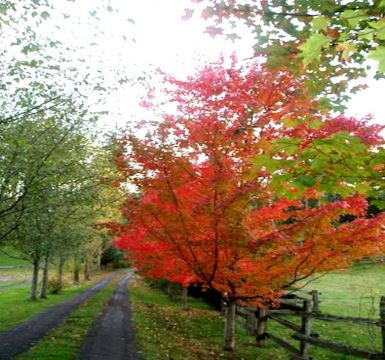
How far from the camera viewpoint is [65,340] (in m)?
13.0

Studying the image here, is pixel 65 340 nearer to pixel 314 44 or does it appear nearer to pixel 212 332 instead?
pixel 212 332

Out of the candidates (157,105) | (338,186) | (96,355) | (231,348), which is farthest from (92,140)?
(338,186)

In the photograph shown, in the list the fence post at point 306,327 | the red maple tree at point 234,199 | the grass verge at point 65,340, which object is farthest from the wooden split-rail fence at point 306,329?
the grass verge at point 65,340

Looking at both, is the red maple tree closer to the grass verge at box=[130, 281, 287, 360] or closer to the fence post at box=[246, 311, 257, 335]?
the grass verge at box=[130, 281, 287, 360]

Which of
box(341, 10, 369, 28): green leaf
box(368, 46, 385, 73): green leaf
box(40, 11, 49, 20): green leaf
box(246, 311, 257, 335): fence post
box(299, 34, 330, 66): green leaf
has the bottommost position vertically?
box(246, 311, 257, 335): fence post

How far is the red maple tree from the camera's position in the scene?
956 centimetres

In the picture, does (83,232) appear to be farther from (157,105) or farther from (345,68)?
(345,68)

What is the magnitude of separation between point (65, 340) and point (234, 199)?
7.31m

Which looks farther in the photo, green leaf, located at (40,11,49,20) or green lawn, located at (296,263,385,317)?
green lawn, located at (296,263,385,317)

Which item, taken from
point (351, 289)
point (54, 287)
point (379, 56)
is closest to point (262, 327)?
point (379, 56)

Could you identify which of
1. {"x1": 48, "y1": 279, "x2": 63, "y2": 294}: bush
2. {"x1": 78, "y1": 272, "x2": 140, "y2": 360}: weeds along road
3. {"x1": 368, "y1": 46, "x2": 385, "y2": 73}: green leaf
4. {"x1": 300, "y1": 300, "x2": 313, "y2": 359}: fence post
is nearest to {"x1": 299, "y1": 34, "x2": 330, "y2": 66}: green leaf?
{"x1": 368, "y1": 46, "x2": 385, "y2": 73}: green leaf

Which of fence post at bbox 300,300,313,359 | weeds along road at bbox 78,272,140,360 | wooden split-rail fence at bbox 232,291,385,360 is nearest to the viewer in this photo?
wooden split-rail fence at bbox 232,291,385,360

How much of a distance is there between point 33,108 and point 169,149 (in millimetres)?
3285

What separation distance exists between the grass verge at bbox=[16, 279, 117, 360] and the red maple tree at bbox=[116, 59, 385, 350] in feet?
12.3
